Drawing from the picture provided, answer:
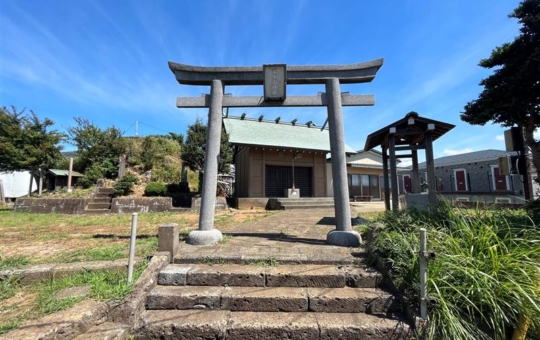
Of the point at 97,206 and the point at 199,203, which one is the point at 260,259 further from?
the point at 97,206

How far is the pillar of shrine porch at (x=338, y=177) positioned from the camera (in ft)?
13.2

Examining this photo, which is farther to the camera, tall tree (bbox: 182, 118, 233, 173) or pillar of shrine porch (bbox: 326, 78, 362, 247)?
tall tree (bbox: 182, 118, 233, 173)

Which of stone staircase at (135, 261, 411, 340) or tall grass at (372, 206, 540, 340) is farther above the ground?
tall grass at (372, 206, 540, 340)

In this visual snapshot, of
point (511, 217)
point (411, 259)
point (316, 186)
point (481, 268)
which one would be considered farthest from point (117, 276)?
point (316, 186)

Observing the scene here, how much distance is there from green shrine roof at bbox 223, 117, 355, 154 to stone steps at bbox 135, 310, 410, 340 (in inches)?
426

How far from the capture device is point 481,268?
231cm

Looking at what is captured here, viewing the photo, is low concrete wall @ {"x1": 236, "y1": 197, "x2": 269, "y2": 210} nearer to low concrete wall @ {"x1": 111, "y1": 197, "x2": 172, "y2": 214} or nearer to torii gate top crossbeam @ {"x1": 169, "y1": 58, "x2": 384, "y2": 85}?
low concrete wall @ {"x1": 111, "y1": 197, "x2": 172, "y2": 214}

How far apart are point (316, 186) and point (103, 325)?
1323 cm

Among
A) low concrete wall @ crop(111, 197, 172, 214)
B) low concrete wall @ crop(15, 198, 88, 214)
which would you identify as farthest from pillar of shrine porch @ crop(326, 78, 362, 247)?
low concrete wall @ crop(15, 198, 88, 214)

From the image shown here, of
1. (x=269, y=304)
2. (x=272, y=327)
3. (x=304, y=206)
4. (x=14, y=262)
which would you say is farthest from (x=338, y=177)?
(x=304, y=206)

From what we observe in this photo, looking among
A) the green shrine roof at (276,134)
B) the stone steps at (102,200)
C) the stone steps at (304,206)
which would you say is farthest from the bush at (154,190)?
the stone steps at (304,206)

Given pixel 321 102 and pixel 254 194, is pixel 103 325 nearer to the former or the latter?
pixel 321 102

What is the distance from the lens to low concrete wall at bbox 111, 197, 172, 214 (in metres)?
10.6

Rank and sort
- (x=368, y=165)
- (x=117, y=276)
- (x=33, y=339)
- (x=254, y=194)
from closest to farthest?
1. (x=33, y=339)
2. (x=117, y=276)
3. (x=254, y=194)
4. (x=368, y=165)
